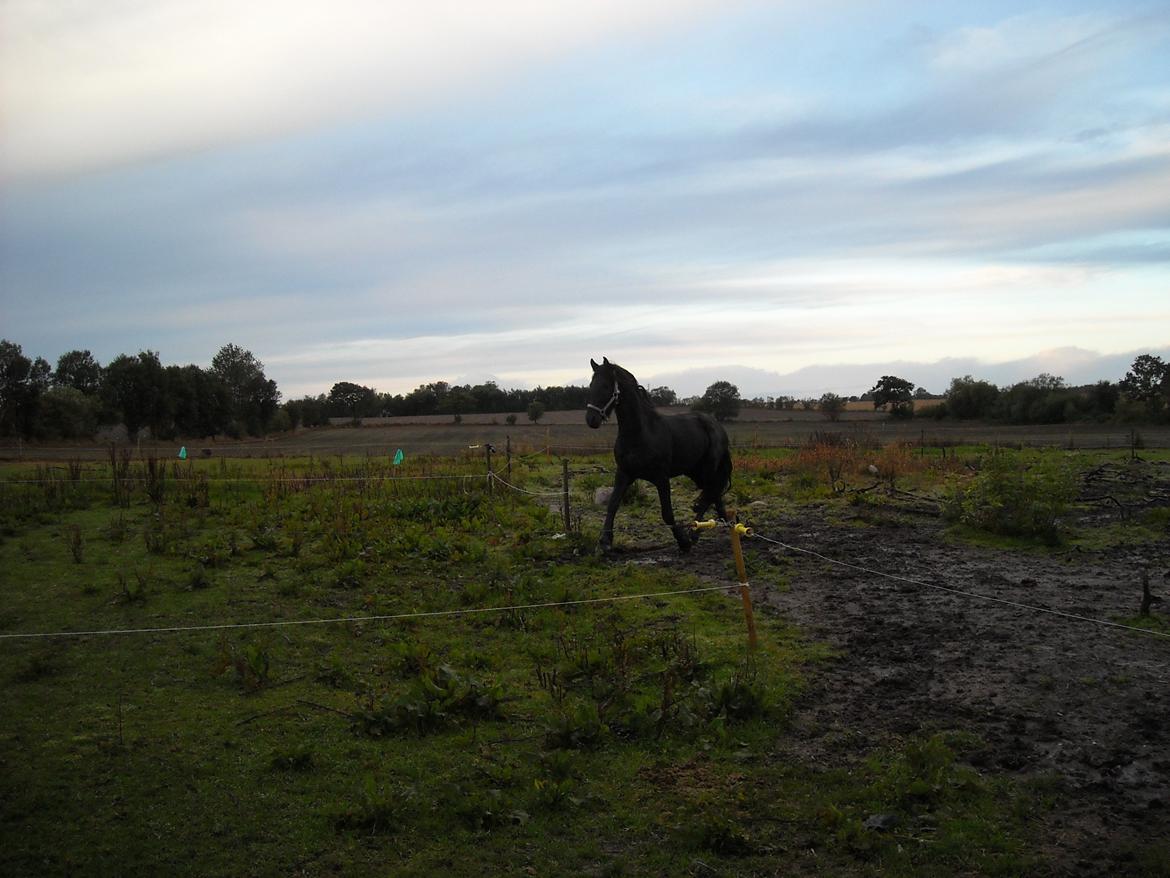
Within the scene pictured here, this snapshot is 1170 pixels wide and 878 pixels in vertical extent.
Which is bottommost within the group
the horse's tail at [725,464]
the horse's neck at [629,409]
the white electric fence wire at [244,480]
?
the white electric fence wire at [244,480]

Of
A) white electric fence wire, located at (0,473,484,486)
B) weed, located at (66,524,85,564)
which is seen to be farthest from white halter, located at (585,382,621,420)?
weed, located at (66,524,85,564)

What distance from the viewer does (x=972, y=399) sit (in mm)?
61438

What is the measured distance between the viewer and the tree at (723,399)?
5950cm

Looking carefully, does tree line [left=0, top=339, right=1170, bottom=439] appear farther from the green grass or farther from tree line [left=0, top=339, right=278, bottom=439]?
the green grass

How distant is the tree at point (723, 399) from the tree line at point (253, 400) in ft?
0.27

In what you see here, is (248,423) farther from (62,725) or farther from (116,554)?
(62,725)

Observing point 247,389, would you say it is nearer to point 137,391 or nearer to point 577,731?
point 137,391

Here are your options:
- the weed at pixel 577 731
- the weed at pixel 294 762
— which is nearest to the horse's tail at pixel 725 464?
the weed at pixel 577 731

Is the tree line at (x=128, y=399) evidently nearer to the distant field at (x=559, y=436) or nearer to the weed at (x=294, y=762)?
the distant field at (x=559, y=436)

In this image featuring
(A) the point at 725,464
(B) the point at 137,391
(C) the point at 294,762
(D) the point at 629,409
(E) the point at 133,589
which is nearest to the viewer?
(C) the point at 294,762

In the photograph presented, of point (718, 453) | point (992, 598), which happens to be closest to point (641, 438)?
point (718, 453)

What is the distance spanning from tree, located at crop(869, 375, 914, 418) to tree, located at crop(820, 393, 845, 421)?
5.32 m

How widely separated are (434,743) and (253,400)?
76.1 m

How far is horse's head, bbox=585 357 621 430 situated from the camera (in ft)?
38.0
